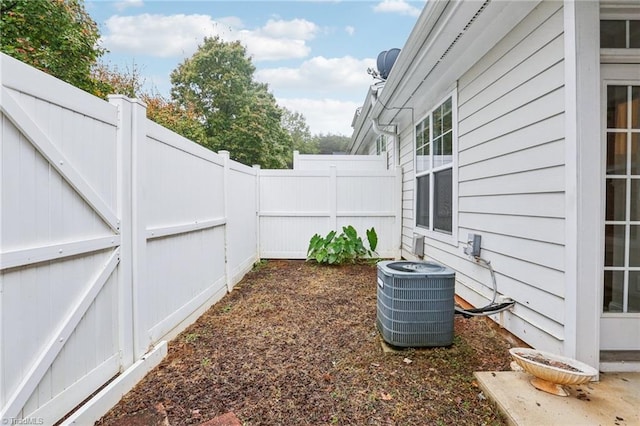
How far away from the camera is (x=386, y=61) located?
7.25 meters

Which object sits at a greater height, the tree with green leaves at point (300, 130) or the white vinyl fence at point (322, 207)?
the tree with green leaves at point (300, 130)

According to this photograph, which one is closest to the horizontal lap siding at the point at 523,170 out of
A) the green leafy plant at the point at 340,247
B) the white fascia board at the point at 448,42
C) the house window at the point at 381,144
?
the white fascia board at the point at 448,42

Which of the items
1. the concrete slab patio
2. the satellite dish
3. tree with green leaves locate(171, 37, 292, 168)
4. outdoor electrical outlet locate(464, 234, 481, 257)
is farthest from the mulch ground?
tree with green leaves locate(171, 37, 292, 168)

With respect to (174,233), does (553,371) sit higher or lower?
lower

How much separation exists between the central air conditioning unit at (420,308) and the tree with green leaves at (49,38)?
692cm

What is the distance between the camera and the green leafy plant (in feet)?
19.1

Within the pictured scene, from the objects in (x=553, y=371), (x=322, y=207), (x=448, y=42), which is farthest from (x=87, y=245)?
(x=322, y=207)

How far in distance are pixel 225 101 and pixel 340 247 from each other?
49.2ft

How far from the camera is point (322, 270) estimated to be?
5551 mm

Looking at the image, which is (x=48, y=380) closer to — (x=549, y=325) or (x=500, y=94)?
(x=549, y=325)

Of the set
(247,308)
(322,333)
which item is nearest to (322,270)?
(247,308)

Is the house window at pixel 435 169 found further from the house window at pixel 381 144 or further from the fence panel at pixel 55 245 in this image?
the fence panel at pixel 55 245

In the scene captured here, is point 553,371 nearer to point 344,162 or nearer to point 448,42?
point 448,42

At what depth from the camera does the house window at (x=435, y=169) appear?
408 centimetres
